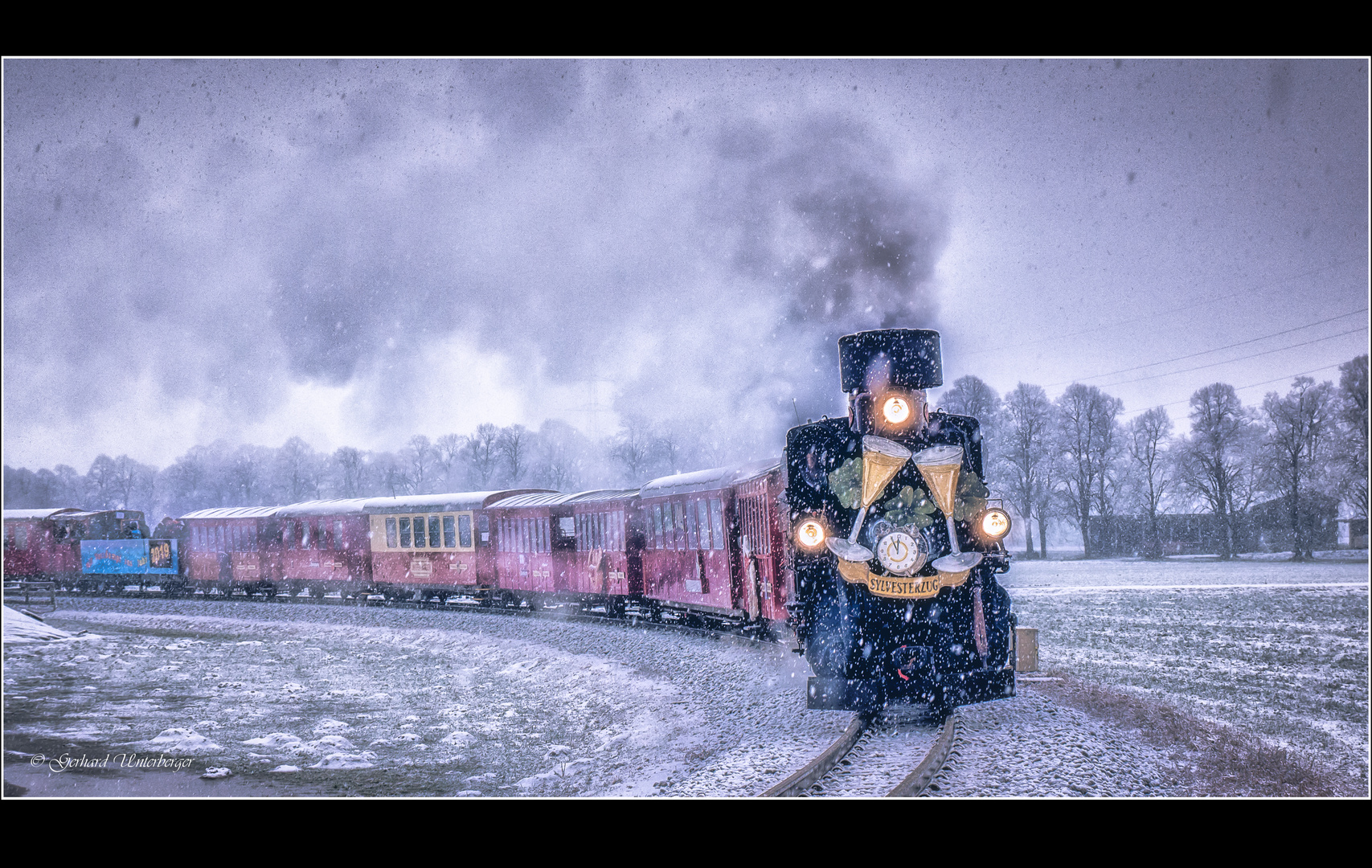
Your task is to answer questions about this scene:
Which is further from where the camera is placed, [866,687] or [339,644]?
[339,644]

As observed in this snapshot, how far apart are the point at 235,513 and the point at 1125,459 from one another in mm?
27250

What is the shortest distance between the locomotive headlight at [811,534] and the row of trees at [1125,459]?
→ 51.1 feet

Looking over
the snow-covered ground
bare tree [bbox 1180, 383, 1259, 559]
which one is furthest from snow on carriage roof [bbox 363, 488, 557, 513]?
bare tree [bbox 1180, 383, 1259, 559]

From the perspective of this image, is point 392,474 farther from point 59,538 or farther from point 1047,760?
point 1047,760

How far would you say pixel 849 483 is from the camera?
6.58 metres

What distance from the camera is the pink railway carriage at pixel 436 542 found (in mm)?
19312

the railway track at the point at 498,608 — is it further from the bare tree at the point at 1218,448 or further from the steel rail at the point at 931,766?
the bare tree at the point at 1218,448

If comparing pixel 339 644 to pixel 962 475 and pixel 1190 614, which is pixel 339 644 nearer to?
pixel 962 475

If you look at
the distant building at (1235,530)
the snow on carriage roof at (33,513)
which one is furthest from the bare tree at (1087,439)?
the snow on carriage roof at (33,513)

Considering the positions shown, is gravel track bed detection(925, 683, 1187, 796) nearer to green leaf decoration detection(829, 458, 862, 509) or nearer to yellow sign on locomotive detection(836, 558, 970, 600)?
yellow sign on locomotive detection(836, 558, 970, 600)

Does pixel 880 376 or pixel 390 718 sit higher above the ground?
pixel 880 376

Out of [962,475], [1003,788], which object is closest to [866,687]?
[1003,788]

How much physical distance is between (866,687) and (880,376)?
2571 mm

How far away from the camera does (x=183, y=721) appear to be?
29.1 ft
